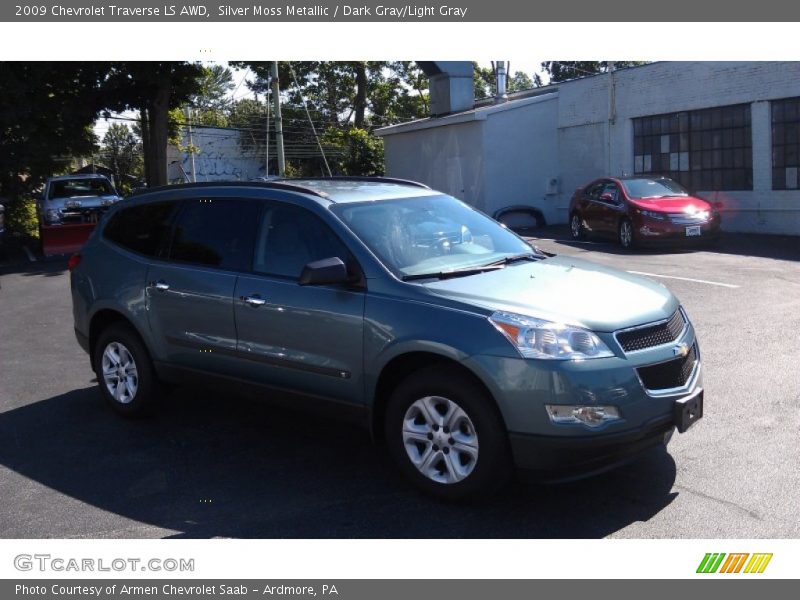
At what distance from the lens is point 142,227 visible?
22.8 feet

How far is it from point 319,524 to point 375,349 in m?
1.05

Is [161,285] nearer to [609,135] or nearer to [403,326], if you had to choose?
[403,326]

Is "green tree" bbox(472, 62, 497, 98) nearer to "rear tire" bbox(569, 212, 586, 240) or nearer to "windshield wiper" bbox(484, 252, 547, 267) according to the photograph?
"rear tire" bbox(569, 212, 586, 240)

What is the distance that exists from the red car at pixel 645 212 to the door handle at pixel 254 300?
11.7 meters

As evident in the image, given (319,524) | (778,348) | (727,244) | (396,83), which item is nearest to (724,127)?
(727,244)

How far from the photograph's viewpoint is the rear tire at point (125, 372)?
6684 millimetres

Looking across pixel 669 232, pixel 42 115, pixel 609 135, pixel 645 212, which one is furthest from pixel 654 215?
pixel 42 115

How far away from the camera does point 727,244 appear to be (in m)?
17.1

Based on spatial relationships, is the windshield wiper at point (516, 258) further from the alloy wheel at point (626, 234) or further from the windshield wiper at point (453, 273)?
the alloy wheel at point (626, 234)

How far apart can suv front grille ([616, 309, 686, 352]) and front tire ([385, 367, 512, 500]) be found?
0.80 meters

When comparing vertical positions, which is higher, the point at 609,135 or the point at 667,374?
the point at 609,135

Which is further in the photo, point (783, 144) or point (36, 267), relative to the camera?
point (36, 267)

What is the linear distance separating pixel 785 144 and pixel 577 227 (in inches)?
185

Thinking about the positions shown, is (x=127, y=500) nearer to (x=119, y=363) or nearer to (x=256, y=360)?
(x=256, y=360)
